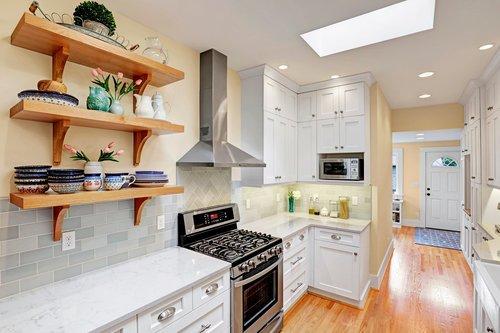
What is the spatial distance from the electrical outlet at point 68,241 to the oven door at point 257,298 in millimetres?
1072

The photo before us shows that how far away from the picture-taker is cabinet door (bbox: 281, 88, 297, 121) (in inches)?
127

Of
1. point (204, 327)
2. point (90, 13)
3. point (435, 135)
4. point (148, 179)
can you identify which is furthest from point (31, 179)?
point (435, 135)

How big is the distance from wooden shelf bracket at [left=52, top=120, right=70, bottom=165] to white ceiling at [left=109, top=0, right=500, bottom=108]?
90 cm

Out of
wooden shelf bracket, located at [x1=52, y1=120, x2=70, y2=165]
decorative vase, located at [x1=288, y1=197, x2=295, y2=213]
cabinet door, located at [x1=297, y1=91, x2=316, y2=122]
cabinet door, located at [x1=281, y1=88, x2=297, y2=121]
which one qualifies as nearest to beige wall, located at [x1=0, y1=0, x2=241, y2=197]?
wooden shelf bracket, located at [x1=52, y1=120, x2=70, y2=165]

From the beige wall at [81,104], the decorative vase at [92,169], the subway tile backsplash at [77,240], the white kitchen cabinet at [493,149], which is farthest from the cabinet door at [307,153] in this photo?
the decorative vase at [92,169]

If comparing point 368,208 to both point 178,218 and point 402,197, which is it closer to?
point 178,218

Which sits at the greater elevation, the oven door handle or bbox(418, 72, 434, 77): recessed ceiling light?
bbox(418, 72, 434, 77): recessed ceiling light

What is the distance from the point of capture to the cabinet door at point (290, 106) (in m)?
3.23

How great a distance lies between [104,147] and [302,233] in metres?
2.18

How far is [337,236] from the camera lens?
288 cm

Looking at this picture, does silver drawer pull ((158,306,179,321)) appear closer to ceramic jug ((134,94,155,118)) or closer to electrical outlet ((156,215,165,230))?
electrical outlet ((156,215,165,230))

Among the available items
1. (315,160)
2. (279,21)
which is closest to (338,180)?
(315,160)

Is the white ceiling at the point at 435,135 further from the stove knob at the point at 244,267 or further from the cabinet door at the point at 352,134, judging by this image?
the stove knob at the point at 244,267

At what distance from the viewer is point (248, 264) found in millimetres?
1943
